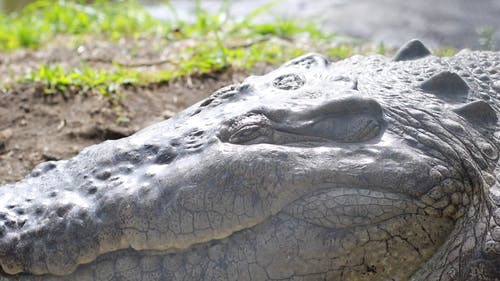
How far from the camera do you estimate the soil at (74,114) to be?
4.29 m

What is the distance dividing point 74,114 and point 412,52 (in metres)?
2.57

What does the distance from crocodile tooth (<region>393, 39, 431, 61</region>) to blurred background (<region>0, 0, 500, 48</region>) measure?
89 cm

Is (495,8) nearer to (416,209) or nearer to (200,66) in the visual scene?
(200,66)

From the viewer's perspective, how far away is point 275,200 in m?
2.10

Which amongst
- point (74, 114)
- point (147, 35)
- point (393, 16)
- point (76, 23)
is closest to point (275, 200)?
point (74, 114)

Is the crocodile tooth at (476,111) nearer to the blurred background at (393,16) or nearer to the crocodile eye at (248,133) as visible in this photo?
the crocodile eye at (248,133)

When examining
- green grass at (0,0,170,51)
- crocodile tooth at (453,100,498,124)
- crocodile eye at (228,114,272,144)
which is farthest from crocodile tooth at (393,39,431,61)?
green grass at (0,0,170,51)

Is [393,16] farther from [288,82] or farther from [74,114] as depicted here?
[288,82]

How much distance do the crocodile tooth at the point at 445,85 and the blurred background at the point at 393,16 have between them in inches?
46.1

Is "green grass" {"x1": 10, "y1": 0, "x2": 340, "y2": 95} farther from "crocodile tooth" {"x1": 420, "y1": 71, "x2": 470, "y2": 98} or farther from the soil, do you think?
"crocodile tooth" {"x1": 420, "y1": 71, "x2": 470, "y2": 98}

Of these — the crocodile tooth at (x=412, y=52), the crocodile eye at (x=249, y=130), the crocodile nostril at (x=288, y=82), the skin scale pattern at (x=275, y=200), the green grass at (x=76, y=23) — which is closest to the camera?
the skin scale pattern at (x=275, y=200)

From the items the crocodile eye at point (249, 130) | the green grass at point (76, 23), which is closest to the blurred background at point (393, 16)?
the green grass at point (76, 23)

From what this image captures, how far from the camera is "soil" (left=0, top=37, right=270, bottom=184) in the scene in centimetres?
429

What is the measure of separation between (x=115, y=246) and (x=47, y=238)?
192mm
